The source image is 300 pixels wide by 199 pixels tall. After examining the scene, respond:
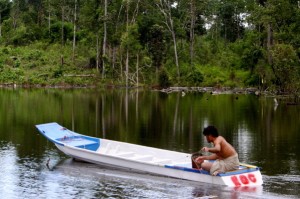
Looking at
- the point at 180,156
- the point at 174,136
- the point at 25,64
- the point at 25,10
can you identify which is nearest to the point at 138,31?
the point at 25,64

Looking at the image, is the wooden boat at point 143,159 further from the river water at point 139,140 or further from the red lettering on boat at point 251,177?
the river water at point 139,140

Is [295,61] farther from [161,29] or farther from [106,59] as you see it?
[106,59]

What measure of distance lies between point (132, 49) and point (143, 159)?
42633 mm

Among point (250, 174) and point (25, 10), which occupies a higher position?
point (25, 10)

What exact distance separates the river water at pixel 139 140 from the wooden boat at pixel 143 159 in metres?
0.25

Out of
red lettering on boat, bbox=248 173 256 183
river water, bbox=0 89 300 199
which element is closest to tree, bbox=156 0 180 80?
river water, bbox=0 89 300 199

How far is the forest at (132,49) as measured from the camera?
57.7 metres

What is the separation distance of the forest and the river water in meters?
17.5

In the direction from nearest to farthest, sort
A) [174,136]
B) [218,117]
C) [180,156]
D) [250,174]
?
[250,174] < [180,156] < [174,136] < [218,117]

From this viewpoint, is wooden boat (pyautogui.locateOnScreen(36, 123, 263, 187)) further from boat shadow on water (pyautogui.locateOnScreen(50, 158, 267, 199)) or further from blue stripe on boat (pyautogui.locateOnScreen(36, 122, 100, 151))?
boat shadow on water (pyautogui.locateOnScreen(50, 158, 267, 199))

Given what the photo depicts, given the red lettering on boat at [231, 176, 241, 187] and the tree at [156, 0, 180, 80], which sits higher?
the tree at [156, 0, 180, 80]

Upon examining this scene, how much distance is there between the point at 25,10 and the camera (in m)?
71.7

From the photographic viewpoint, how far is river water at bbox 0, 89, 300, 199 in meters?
13.5

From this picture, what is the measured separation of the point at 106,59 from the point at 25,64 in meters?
9.08
